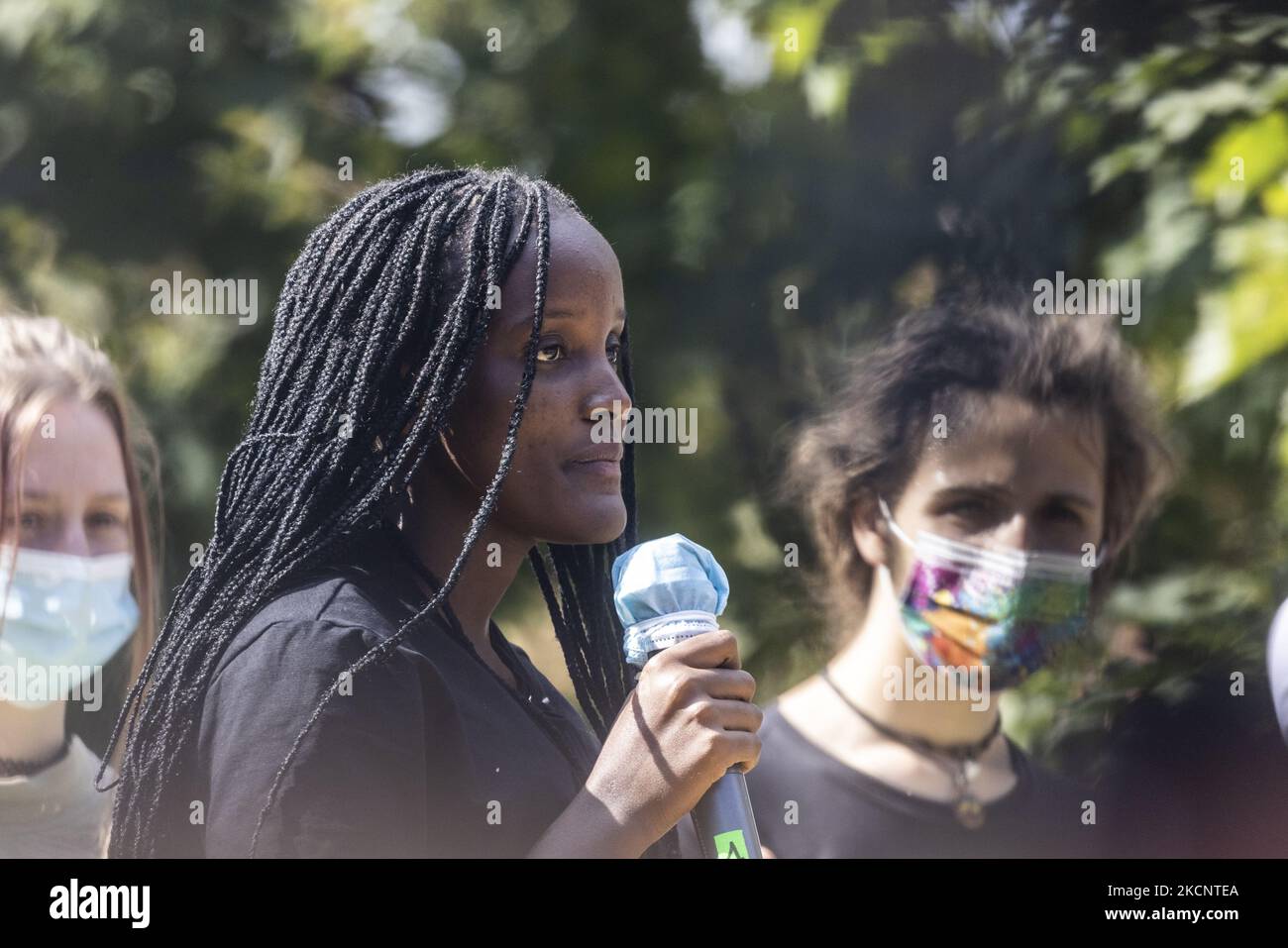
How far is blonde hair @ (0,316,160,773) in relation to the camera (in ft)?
8.93

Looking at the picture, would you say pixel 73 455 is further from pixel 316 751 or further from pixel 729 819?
pixel 729 819

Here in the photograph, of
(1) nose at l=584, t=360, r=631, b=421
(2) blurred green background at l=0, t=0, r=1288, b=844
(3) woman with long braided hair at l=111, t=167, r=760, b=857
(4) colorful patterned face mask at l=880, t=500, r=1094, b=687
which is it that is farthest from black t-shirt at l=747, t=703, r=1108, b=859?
(1) nose at l=584, t=360, r=631, b=421

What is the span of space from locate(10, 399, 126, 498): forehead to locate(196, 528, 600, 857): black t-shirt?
1.32 meters

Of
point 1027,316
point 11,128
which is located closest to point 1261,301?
point 1027,316

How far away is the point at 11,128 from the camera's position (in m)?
3.37

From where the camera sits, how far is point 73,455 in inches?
109

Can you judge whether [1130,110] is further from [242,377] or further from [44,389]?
[44,389]

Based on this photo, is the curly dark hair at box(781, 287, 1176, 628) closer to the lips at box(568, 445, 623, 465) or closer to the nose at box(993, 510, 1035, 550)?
the nose at box(993, 510, 1035, 550)

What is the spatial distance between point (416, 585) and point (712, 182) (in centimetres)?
191

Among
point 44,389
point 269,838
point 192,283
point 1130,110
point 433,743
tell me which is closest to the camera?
point 269,838
